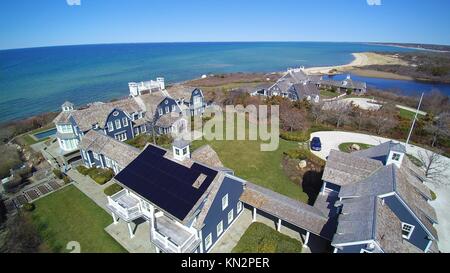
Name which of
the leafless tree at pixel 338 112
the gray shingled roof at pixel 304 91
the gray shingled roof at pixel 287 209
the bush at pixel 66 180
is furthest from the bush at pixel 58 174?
the gray shingled roof at pixel 304 91

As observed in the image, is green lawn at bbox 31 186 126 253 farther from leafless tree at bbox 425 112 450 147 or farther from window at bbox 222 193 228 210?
leafless tree at bbox 425 112 450 147

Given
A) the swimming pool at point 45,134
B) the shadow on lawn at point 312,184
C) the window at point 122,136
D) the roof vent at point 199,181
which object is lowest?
the shadow on lawn at point 312,184

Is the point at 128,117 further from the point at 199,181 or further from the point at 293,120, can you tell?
the point at 293,120

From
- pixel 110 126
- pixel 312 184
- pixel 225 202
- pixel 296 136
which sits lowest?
pixel 312 184

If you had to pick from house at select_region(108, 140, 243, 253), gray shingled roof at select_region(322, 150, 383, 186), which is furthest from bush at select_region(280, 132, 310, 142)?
house at select_region(108, 140, 243, 253)

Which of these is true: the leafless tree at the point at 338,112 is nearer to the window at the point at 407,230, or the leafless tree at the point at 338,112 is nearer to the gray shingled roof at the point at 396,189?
the gray shingled roof at the point at 396,189

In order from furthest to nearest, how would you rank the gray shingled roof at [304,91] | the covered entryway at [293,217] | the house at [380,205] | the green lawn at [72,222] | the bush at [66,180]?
the gray shingled roof at [304,91], the bush at [66,180], the green lawn at [72,222], the covered entryway at [293,217], the house at [380,205]

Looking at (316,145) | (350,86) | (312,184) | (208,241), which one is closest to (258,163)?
(312,184)
